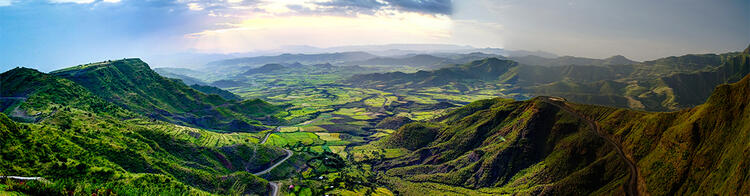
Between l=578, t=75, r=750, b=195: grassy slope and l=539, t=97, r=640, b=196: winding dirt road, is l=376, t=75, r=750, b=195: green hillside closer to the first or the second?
l=578, t=75, r=750, b=195: grassy slope

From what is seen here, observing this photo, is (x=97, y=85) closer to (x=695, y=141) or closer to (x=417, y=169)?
(x=417, y=169)

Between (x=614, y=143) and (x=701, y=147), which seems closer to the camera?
(x=701, y=147)

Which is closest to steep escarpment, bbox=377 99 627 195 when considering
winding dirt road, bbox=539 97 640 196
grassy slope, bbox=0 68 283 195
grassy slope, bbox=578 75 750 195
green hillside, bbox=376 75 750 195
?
green hillside, bbox=376 75 750 195

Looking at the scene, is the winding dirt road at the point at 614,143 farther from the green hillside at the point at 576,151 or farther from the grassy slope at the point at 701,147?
the grassy slope at the point at 701,147

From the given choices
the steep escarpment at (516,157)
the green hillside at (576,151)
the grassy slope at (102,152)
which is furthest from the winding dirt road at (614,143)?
the grassy slope at (102,152)

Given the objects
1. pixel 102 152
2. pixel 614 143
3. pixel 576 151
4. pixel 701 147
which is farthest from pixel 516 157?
pixel 102 152

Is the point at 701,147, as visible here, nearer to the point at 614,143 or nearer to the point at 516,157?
the point at 614,143
